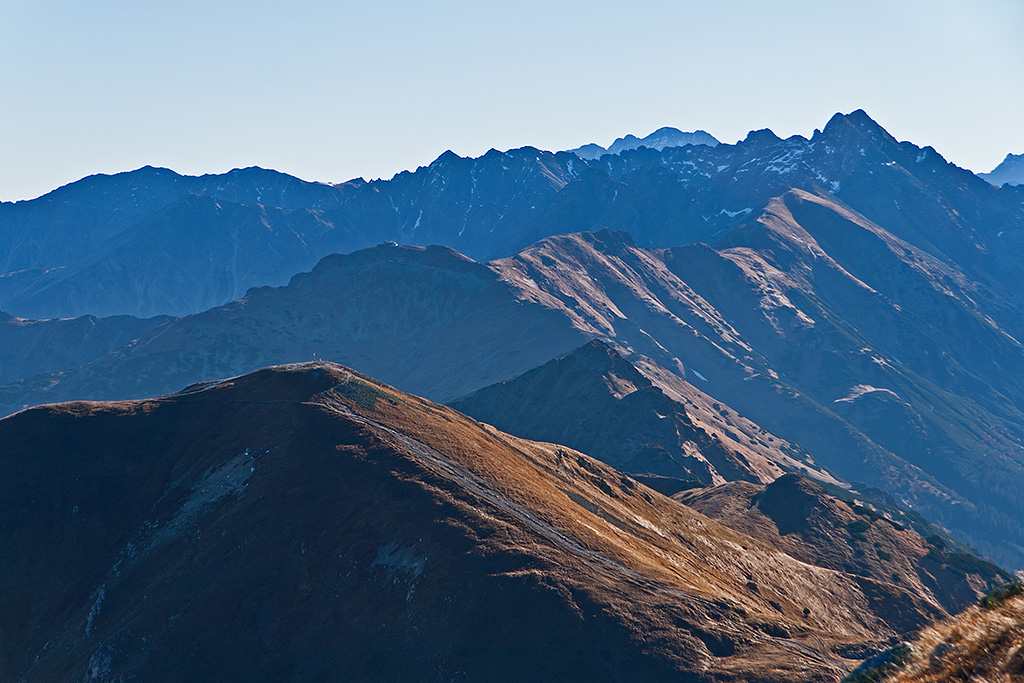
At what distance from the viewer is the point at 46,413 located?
111625 millimetres

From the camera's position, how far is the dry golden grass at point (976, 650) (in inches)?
521

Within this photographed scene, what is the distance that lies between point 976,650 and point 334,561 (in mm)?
81962

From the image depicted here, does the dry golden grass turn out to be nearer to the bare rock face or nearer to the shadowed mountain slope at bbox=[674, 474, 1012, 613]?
the bare rock face

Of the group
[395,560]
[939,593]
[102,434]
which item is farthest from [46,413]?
[939,593]

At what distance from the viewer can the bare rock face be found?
79.1m

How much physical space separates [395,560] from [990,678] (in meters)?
78.4

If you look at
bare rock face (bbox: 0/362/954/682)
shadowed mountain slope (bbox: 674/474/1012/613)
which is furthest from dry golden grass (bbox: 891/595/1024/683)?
shadowed mountain slope (bbox: 674/474/1012/613)

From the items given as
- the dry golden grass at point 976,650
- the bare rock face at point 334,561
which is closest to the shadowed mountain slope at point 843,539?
the bare rock face at point 334,561

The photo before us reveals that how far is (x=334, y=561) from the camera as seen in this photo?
87.6 m

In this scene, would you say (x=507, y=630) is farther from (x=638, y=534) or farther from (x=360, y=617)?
(x=638, y=534)

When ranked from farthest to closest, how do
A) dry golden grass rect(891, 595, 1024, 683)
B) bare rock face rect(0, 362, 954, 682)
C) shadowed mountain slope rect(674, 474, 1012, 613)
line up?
shadowed mountain slope rect(674, 474, 1012, 613) → bare rock face rect(0, 362, 954, 682) → dry golden grass rect(891, 595, 1024, 683)

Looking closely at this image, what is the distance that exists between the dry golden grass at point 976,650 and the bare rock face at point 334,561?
66.3 m

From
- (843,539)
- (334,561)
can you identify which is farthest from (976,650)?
(843,539)

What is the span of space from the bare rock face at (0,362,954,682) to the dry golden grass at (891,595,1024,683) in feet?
218
